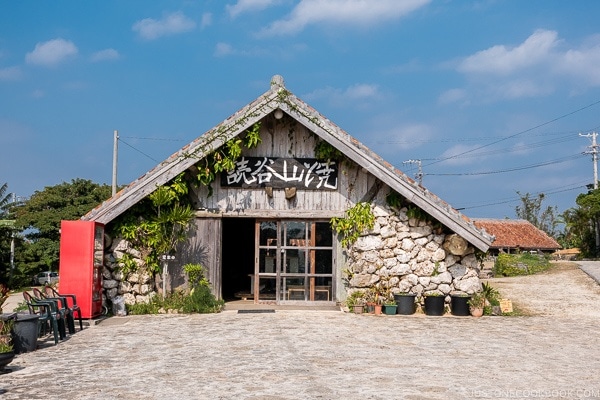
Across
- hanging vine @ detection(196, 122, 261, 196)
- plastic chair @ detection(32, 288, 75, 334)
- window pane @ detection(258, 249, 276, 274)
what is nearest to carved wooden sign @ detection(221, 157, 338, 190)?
hanging vine @ detection(196, 122, 261, 196)

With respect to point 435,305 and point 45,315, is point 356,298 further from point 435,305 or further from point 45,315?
point 45,315

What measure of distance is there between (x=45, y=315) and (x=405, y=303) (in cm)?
751

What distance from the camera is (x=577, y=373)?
283 inches

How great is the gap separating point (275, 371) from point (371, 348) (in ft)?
7.19

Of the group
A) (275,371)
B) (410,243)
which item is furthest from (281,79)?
(275,371)

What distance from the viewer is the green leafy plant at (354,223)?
1368cm

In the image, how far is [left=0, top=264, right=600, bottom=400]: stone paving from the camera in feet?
20.3

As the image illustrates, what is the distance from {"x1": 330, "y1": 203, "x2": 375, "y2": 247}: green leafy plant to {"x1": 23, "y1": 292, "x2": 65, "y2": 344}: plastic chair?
6.55 meters

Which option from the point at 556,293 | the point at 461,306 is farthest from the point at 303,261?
the point at 556,293

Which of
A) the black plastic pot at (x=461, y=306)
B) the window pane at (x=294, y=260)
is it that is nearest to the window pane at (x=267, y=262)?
the window pane at (x=294, y=260)

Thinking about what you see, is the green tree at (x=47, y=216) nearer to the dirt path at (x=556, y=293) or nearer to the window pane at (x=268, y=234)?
the window pane at (x=268, y=234)

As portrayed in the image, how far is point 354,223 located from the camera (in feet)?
45.2

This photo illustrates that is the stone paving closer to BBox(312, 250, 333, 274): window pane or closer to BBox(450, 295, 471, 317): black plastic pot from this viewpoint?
BBox(450, 295, 471, 317): black plastic pot

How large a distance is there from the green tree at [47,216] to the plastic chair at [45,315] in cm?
1823
